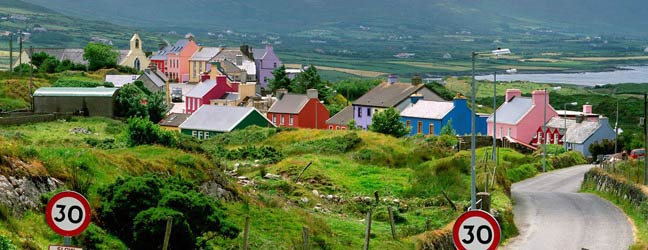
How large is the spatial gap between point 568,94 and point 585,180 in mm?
121947

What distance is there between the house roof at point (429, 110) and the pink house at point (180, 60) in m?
57.3

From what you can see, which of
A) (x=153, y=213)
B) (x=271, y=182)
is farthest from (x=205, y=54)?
(x=153, y=213)

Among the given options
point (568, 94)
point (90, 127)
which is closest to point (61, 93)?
point (90, 127)

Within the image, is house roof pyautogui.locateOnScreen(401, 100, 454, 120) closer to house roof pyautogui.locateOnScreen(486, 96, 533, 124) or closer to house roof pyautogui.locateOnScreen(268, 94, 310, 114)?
house roof pyautogui.locateOnScreen(486, 96, 533, 124)

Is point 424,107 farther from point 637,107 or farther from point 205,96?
point 637,107

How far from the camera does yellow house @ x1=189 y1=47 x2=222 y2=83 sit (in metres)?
138

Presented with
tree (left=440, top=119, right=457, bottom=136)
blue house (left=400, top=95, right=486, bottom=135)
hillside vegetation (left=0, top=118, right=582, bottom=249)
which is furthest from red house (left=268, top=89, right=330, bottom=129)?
hillside vegetation (left=0, top=118, right=582, bottom=249)

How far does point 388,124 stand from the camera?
73.6 m

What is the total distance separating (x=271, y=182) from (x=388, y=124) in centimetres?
3598

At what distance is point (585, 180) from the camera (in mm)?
53031

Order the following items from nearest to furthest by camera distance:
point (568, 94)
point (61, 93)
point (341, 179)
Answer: point (341, 179) < point (61, 93) < point (568, 94)

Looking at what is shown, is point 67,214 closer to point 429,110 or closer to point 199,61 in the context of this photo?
point 429,110

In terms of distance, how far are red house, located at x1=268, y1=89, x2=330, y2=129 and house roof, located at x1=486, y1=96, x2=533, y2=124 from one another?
44.1 feet

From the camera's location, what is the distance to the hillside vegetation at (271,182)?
22078 mm
